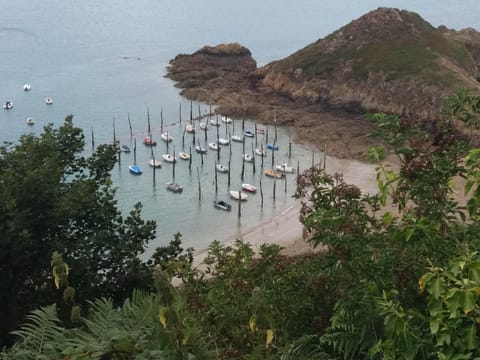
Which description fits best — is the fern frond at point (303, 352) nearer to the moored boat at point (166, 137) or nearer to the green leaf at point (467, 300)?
the green leaf at point (467, 300)

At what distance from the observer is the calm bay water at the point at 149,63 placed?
1858 inches

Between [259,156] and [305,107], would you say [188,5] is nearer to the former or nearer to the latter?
[305,107]

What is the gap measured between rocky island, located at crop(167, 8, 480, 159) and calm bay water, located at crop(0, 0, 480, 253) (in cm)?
356

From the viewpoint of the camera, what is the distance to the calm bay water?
155ft

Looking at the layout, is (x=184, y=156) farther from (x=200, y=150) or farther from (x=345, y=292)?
(x=345, y=292)

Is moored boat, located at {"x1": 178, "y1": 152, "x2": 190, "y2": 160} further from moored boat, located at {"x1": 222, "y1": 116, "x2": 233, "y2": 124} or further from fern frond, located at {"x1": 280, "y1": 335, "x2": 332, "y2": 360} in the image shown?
fern frond, located at {"x1": 280, "y1": 335, "x2": 332, "y2": 360}

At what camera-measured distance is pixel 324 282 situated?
7.89m

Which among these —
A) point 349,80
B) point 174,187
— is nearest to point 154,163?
point 174,187

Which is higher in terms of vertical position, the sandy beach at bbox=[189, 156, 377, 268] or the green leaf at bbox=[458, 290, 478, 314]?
the green leaf at bbox=[458, 290, 478, 314]

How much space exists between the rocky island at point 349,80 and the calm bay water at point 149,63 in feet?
11.7

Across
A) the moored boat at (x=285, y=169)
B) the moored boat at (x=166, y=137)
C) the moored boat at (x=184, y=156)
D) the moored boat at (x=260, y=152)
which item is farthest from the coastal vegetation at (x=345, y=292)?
the moored boat at (x=166, y=137)

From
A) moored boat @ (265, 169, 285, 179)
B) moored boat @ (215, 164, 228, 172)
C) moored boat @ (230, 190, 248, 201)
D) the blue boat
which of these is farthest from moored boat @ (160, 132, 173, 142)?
moored boat @ (230, 190, 248, 201)

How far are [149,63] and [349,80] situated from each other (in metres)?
38.9

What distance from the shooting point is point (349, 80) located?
67375mm
